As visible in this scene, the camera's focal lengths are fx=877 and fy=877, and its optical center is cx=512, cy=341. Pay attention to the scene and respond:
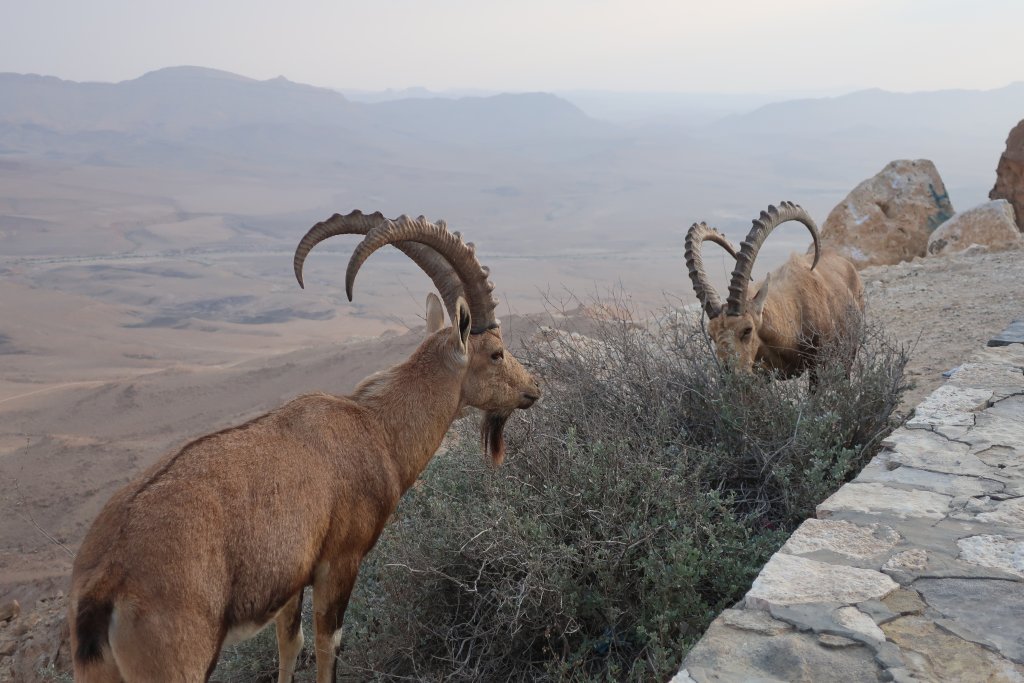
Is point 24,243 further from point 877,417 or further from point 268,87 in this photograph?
point 268,87

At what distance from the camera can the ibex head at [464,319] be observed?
390 centimetres

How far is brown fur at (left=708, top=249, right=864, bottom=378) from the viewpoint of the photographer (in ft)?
20.1

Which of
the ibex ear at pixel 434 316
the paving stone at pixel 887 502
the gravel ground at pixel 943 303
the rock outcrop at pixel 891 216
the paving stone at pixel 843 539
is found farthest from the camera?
the rock outcrop at pixel 891 216

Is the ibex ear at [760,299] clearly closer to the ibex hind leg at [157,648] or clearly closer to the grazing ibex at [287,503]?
the grazing ibex at [287,503]

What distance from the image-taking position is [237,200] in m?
87.0

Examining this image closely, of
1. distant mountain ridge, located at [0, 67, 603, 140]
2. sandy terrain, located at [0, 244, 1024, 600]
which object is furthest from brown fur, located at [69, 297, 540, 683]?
distant mountain ridge, located at [0, 67, 603, 140]

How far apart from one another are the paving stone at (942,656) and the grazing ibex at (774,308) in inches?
116

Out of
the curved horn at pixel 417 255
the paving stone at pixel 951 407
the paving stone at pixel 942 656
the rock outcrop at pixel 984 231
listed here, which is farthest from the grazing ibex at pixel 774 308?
the rock outcrop at pixel 984 231

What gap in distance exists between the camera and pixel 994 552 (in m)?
3.21

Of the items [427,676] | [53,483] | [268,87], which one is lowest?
[53,483]

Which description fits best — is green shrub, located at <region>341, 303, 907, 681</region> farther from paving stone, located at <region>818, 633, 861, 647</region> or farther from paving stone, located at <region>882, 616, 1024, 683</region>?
paving stone, located at <region>882, 616, 1024, 683</region>

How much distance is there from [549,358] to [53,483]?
342 inches

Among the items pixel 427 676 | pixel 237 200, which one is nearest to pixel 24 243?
pixel 237 200

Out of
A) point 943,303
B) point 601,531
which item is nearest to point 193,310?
point 943,303
